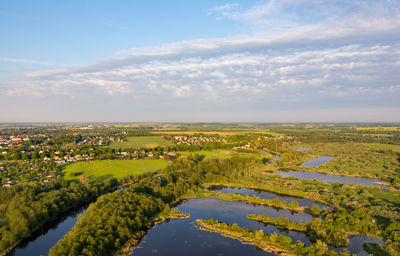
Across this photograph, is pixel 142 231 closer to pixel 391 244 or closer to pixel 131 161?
pixel 391 244

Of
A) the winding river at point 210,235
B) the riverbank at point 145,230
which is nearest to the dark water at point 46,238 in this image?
the riverbank at point 145,230

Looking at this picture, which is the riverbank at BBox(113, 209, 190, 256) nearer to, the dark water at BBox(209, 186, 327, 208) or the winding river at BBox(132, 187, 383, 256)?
the winding river at BBox(132, 187, 383, 256)

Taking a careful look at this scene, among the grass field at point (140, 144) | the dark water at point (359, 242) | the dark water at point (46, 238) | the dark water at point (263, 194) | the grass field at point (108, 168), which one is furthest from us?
the grass field at point (140, 144)

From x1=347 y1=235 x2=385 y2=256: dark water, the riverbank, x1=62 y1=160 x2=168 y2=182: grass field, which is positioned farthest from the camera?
x1=62 y1=160 x2=168 y2=182: grass field

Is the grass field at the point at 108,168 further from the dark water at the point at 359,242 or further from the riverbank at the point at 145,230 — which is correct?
the dark water at the point at 359,242

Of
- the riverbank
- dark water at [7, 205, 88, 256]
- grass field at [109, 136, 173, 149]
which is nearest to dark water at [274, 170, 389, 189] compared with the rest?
the riverbank

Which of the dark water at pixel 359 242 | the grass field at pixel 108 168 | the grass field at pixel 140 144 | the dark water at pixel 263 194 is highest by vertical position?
the grass field at pixel 140 144
